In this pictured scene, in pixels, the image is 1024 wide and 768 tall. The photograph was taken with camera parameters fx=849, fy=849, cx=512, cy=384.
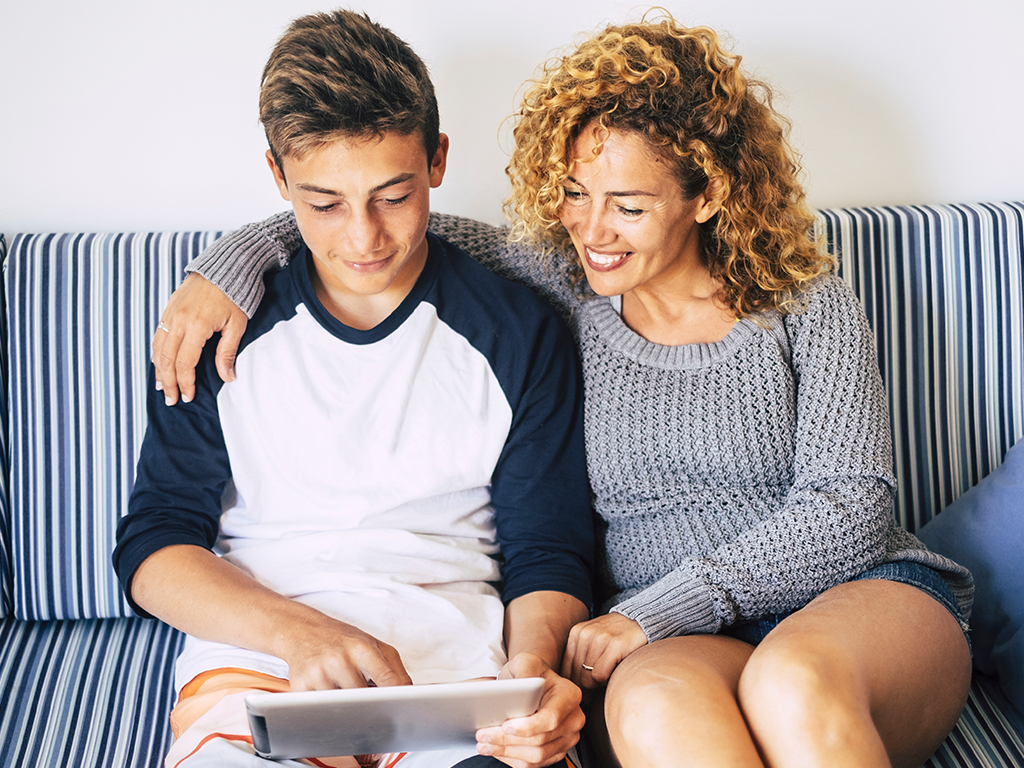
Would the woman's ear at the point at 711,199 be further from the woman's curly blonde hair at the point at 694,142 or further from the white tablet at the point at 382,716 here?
the white tablet at the point at 382,716

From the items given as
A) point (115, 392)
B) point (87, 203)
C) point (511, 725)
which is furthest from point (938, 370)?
point (87, 203)

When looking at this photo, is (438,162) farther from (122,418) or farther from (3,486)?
(3,486)

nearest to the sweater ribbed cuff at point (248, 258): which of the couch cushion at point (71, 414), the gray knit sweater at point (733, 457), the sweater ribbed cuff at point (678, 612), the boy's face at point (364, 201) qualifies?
the gray knit sweater at point (733, 457)

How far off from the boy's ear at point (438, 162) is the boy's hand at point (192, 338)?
1.11ft

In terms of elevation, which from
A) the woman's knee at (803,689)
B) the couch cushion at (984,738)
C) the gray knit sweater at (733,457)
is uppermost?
the gray knit sweater at (733,457)

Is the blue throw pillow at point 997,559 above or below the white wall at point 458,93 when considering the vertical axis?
below

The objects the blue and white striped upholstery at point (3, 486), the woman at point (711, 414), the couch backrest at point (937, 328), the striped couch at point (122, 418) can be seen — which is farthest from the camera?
the couch backrest at point (937, 328)

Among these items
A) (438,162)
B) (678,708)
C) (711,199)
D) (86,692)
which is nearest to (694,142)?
(711,199)

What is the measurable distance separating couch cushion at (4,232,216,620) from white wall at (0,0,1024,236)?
19 cm

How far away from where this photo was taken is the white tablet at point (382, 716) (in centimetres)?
83

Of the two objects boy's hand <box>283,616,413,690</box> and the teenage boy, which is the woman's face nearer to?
the teenage boy

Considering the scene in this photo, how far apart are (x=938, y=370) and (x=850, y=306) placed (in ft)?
1.34

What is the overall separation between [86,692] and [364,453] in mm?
582

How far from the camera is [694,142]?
1.17 metres
